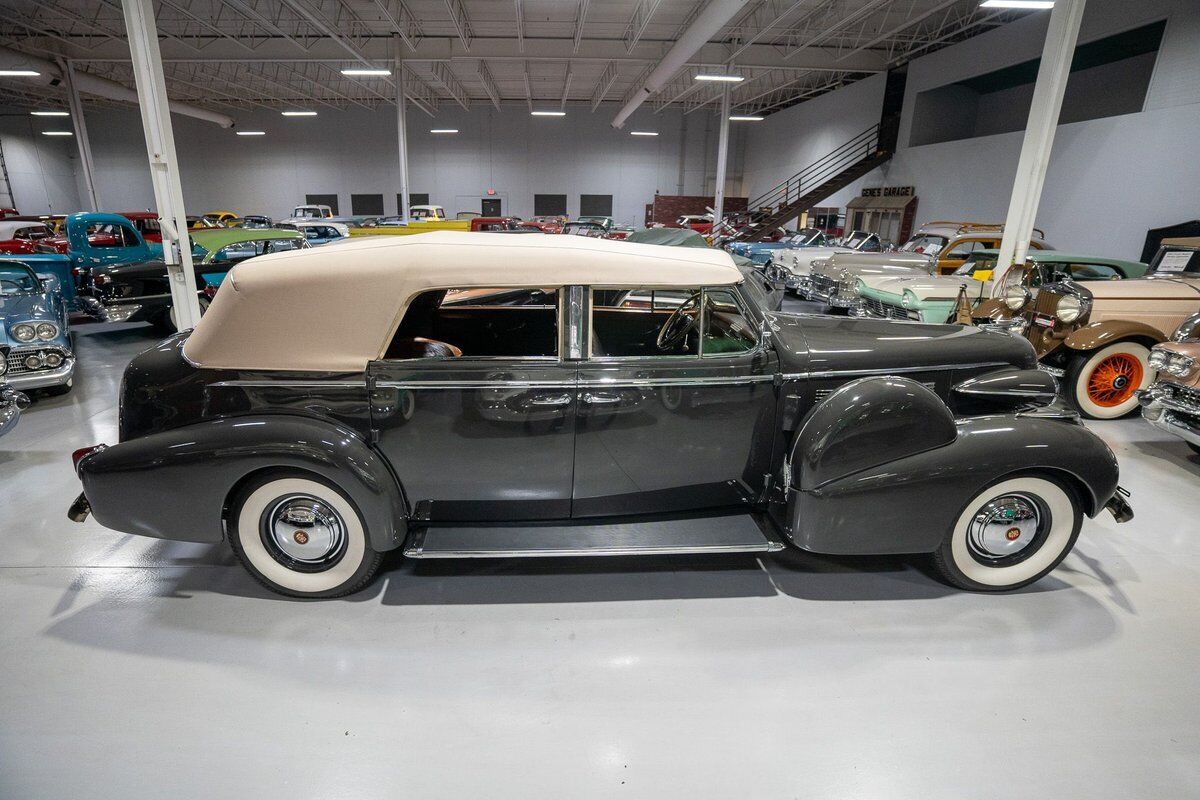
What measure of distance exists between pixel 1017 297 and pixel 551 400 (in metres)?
5.45

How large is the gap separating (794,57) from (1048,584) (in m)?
18.5

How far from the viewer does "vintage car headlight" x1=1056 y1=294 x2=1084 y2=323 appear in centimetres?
553

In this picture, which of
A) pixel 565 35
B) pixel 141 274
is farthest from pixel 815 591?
pixel 565 35

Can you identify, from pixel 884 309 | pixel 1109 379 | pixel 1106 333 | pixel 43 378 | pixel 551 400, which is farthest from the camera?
pixel 884 309

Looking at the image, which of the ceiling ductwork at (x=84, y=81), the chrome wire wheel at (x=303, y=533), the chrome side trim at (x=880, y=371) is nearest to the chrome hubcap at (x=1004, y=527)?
the chrome side trim at (x=880, y=371)

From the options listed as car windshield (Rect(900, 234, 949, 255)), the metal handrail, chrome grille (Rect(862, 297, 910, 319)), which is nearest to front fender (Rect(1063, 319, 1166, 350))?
chrome grille (Rect(862, 297, 910, 319))

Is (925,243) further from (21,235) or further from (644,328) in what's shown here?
(21,235)

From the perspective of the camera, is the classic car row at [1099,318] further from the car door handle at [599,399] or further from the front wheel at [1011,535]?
the car door handle at [599,399]

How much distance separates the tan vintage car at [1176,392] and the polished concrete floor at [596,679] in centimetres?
138

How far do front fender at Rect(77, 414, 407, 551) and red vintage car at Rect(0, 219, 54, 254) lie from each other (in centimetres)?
1182

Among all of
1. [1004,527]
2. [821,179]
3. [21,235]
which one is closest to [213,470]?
[1004,527]

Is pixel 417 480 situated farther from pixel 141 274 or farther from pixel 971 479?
pixel 141 274

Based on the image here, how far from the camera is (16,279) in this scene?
20.6 feet

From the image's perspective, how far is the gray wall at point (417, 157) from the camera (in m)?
28.1
